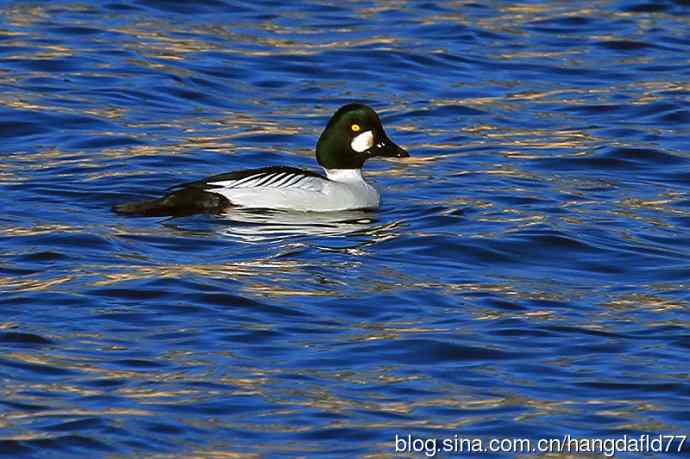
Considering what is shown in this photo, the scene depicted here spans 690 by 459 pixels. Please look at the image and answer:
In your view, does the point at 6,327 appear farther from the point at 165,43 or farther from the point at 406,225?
the point at 165,43

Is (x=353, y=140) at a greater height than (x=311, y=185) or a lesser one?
greater

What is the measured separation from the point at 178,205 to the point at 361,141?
67.5 inches

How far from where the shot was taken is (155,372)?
857 centimetres

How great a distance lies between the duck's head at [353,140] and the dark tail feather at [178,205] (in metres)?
1.29

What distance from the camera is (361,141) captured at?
13500mm

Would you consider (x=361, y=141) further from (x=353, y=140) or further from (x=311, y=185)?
(x=311, y=185)

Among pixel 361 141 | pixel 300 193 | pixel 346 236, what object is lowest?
pixel 346 236

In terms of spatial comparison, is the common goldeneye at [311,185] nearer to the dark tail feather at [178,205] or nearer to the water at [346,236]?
the dark tail feather at [178,205]

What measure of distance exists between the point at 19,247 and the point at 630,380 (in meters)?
4.04

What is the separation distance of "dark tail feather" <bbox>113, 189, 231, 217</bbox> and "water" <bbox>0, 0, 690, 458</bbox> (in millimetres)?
155

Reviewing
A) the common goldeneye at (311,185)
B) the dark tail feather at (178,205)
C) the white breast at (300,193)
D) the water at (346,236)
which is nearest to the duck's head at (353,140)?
the common goldeneye at (311,185)

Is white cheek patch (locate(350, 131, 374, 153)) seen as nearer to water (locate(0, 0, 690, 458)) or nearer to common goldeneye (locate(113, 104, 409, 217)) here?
common goldeneye (locate(113, 104, 409, 217))

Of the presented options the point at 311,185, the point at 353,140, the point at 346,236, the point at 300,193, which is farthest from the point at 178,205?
the point at 353,140

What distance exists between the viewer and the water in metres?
8.20
